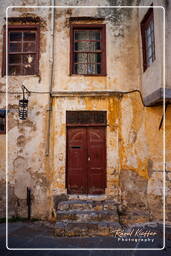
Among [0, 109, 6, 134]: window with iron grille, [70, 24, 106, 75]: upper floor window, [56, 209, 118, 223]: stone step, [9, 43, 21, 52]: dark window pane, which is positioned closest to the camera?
[56, 209, 118, 223]: stone step

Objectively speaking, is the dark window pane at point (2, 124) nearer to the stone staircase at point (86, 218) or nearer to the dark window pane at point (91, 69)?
the stone staircase at point (86, 218)

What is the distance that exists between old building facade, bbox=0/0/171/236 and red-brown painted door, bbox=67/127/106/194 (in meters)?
0.03

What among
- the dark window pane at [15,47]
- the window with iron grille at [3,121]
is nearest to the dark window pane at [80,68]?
the dark window pane at [15,47]

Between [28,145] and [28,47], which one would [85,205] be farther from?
[28,47]

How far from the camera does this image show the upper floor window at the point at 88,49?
812 centimetres

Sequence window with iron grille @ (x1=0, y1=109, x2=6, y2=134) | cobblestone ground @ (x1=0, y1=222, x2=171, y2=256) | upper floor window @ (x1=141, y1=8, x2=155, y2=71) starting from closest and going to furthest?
1. cobblestone ground @ (x1=0, y1=222, x2=171, y2=256)
2. upper floor window @ (x1=141, y1=8, x2=155, y2=71)
3. window with iron grille @ (x1=0, y1=109, x2=6, y2=134)

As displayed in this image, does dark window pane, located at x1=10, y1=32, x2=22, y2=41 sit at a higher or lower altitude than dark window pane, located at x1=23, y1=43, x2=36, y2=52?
higher

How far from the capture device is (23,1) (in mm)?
8258

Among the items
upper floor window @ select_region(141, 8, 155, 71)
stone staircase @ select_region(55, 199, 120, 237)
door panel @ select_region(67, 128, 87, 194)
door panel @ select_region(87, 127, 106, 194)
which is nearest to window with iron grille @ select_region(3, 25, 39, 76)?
door panel @ select_region(67, 128, 87, 194)

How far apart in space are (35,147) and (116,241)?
381cm

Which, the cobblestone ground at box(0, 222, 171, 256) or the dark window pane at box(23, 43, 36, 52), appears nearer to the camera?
the cobblestone ground at box(0, 222, 171, 256)

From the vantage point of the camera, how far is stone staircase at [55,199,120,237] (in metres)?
6.14

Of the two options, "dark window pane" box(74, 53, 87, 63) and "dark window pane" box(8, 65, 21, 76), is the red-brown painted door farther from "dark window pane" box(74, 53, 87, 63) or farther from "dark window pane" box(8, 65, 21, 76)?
"dark window pane" box(8, 65, 21, 76)

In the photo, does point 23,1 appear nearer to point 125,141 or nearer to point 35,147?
point 35,147
